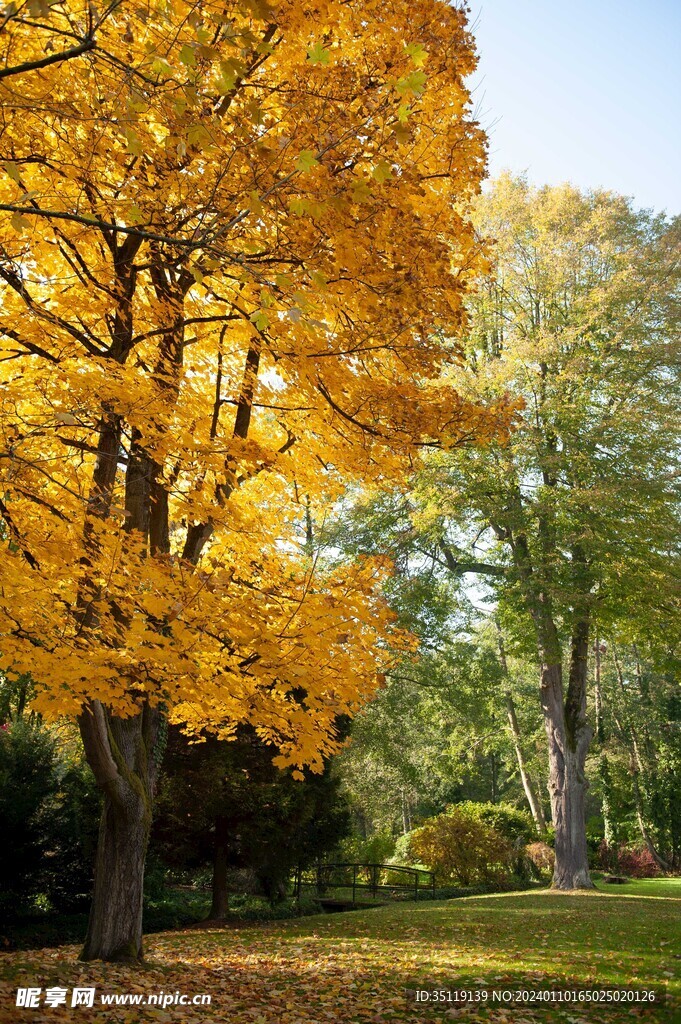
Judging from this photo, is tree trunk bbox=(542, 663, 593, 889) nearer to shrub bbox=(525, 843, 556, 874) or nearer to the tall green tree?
the tall green tree

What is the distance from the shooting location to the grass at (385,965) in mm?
5211

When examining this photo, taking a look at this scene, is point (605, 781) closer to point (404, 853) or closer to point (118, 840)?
point (404, 853)

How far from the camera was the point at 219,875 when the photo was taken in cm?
1234

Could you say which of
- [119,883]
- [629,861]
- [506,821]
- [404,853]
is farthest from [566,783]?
[629,861]

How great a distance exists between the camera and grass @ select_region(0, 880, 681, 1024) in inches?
205

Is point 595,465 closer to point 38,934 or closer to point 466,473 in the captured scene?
point 466,473

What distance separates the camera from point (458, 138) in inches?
202

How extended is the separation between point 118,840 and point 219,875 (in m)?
6.46

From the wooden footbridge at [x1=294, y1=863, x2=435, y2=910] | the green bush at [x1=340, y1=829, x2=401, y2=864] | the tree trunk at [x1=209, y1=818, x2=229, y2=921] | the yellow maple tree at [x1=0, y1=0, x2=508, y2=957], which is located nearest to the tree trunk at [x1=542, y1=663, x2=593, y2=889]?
the wooden footbridge at [x1=294, y1=863, x2=435, y2=910]

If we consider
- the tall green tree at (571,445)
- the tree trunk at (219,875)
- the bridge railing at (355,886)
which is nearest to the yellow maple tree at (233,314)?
the tree trunk at (219,875)

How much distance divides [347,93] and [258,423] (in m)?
4.07

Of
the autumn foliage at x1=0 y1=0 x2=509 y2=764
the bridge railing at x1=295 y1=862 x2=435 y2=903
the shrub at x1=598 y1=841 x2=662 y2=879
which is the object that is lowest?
the shrub at x1=598 y1=841 x2=662 y2=879

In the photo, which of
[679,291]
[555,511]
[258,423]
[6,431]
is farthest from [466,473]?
[6,431]

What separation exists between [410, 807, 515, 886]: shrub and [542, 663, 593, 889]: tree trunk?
3171mm
